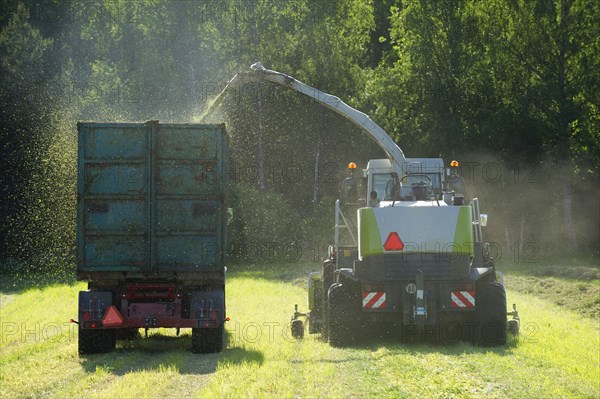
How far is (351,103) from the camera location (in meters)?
44.1

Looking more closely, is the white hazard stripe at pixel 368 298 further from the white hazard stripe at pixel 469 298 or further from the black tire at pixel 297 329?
the black tire at pixel 297 329

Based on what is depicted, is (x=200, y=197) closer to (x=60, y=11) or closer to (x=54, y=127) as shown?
(x=54, y=127)

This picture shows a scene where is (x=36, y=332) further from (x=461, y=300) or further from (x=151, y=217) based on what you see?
(x=461, y=300)

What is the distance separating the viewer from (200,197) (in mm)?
14945

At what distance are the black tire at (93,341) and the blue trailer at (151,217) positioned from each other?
0.05 feet

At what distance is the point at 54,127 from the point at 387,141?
2699 cm

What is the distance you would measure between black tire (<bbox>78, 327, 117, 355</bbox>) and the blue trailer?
2cm

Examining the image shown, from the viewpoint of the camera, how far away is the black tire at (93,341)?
14.9 meters

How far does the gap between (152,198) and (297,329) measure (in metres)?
3.95

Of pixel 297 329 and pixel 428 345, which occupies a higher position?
pixel 297 329

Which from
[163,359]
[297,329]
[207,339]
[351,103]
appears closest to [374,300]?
[297,329]

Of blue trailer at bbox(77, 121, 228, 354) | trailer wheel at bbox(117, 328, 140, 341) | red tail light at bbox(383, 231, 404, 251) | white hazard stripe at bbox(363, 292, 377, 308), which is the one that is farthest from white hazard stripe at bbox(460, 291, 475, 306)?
trailer wheel at bbox(117, 328, 140, 341)

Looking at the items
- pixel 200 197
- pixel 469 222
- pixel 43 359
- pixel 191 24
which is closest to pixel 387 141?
pixel 469 222

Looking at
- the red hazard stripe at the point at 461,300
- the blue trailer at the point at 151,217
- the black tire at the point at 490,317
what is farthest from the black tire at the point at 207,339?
the black tire at the point at 490,317
